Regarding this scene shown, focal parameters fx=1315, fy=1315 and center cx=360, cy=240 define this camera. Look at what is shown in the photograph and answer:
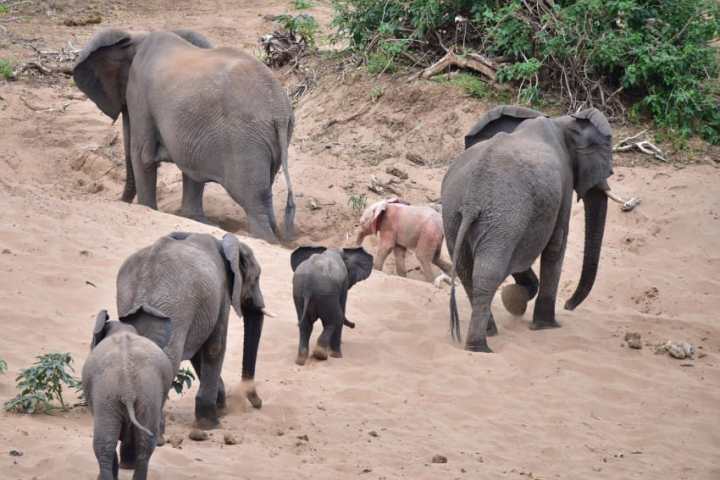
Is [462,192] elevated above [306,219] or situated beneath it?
elevated above

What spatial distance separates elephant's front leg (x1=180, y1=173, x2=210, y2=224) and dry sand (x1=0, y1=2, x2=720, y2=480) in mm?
542

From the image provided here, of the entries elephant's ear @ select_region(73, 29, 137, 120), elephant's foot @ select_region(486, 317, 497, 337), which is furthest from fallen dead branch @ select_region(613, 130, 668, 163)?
elephant's ear @ select_region(73, 29, 137, 120)

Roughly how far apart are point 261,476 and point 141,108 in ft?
22.8

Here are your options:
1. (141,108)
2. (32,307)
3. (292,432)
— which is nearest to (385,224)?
(141,108)

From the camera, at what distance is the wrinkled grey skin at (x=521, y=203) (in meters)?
9.14

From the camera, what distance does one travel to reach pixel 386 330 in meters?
9.41

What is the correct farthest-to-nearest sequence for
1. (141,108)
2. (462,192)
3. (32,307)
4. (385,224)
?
(141,108) < (385,224) < (462,192) < (32,307)

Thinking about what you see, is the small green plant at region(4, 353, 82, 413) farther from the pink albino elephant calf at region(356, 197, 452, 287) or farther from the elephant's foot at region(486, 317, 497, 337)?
the pink albino elephant calf at region(356, 197, 452, 287)

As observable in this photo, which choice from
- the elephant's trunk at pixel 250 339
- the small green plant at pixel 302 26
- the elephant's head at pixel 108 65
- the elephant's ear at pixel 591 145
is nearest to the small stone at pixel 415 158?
the elephant's head at pixel 108 65

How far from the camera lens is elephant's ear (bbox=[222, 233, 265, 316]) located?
698 cm

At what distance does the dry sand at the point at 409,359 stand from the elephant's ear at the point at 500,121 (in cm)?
129

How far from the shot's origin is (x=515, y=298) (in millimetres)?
10133

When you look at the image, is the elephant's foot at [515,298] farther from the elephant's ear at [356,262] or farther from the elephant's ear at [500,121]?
the elephant's ear at [356,262]

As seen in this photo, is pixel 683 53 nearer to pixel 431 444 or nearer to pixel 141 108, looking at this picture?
pixel 141 108
